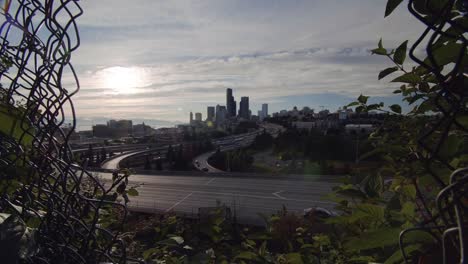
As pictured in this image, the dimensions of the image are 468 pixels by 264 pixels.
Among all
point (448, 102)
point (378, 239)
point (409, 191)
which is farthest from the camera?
point (409, 191)

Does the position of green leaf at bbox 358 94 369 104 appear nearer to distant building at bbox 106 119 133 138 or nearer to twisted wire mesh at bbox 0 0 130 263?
twisted wire mesh at bbox 0 0 130 263

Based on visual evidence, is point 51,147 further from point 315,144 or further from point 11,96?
point 315,144

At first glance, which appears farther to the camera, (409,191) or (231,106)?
(231,106)

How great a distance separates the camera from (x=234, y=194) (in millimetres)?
19750

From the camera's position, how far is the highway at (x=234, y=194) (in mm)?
16344

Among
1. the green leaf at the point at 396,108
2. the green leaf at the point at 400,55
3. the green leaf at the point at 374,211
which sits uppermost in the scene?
the green leaf at the point at 400,55

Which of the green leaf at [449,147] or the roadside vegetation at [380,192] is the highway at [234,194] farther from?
the green leaf at [449,147]

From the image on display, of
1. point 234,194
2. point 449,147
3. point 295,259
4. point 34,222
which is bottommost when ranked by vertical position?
point 234,194

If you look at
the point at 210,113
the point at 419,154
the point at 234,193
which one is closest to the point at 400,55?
the point at 419,154

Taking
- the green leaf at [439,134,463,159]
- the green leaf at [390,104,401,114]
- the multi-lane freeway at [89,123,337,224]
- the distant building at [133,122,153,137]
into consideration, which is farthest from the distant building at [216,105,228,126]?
the green leaf at [439,134,463,159]

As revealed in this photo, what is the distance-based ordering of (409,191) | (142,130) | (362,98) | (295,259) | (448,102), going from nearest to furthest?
(448,102)
(409,191)
(295,259)
(362,98)
(142,130)

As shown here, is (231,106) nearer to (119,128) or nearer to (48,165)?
(119,128)

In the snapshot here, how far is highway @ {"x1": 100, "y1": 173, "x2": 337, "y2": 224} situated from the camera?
1634 cm

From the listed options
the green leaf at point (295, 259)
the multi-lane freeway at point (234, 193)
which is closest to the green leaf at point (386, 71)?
the green leaf at point (295, 259)
